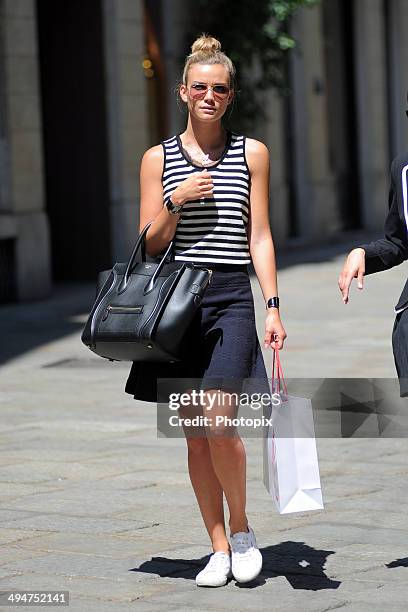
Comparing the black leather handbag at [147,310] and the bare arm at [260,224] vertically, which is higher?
the bare arm at [260,224]

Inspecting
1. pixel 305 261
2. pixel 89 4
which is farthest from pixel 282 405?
pixel 305 261

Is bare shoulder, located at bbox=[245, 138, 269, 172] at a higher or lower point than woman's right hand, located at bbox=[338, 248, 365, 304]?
higher

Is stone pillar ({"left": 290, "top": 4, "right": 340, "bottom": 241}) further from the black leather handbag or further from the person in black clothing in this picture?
the black leather handbag

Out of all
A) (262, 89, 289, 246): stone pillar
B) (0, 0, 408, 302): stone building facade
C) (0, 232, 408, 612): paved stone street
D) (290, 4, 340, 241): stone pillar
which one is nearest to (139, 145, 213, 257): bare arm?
(0, 232, 408, 612): paved stone street

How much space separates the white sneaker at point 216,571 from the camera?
487 centimetres

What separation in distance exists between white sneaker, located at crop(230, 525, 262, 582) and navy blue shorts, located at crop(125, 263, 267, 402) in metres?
0.53

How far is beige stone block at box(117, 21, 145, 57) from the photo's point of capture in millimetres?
17828

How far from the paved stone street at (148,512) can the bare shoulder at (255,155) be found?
4.59ft

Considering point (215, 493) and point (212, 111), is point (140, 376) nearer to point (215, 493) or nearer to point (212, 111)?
point (215, 493)

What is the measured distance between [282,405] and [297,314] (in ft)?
29.9

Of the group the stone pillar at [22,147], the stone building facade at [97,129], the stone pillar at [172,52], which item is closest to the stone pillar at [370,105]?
the stone building facade at [97,129]

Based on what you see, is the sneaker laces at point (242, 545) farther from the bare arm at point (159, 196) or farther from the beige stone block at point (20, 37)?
the beige stone block at point (20, 37)

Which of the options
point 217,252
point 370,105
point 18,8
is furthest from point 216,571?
A: point 370,105

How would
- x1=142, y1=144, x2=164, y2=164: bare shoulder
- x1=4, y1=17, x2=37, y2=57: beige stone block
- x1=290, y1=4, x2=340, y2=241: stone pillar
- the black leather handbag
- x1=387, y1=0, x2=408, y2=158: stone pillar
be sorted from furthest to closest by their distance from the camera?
1. x1=387, y1=0, x2=408, y2=158: stone pillar
2. x1=290, y1=4, x2=340, y2=241: stone pillar
3. x1=4, y1=17, x2=37, y2=57: beige stone block
4. x1=142, y1=144, x2=164, y2=164: bare shoulder
5. the black leather handbag
